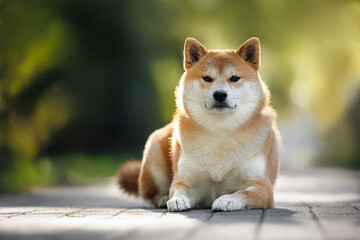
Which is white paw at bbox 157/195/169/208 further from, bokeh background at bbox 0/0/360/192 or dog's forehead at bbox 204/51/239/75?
bokeh background at bbox 0/0/360/192

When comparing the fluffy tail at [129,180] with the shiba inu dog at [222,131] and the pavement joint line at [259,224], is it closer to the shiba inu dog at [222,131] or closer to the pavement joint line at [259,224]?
the shiba inu dog at [222,131]

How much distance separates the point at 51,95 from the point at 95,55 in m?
3.98

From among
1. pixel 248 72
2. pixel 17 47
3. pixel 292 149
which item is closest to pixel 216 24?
pixel 17 47

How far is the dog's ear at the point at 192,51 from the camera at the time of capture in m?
5.46

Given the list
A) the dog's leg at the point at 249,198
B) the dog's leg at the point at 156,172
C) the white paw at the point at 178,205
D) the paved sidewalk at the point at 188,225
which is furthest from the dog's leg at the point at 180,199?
the dog's leg at the point at 156,172

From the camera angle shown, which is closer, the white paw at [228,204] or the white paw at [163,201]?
the white paw at [228,204]

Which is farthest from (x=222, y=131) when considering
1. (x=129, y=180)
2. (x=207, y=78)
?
(x=129, y=180)

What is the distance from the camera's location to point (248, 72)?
206 inches

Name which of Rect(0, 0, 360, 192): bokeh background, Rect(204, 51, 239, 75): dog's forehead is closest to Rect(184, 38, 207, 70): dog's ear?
Rect(204, 51, 239, 75): dog's forehead

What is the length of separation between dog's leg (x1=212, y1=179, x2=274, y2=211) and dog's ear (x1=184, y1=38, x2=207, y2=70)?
4.56ft

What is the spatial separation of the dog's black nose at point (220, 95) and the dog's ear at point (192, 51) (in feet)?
2.20

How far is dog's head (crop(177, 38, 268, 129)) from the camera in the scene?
503 cm

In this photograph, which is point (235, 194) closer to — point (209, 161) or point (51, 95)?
point (209, 161)

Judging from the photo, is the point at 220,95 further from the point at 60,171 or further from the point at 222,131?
the point at 60,171
